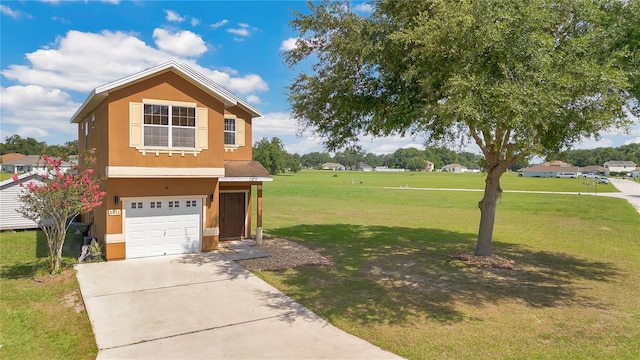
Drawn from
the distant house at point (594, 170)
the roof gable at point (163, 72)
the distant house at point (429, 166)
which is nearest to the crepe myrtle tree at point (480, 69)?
the roof gable at point (163, 72)

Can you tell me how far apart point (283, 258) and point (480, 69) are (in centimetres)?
948

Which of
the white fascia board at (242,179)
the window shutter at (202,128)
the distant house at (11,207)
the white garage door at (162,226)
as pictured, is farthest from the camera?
the distant house at (11,207)

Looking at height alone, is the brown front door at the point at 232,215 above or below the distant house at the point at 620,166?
below

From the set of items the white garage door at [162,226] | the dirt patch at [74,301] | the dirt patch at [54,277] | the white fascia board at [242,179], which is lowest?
the dirt patch at [74,301]

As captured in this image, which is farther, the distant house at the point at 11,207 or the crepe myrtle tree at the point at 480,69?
the distant house at the point at 11,207

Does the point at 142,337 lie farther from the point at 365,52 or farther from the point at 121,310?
the point at 365,52

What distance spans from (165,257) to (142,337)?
23.8 ft

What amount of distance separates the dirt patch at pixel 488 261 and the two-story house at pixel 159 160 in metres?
9.52

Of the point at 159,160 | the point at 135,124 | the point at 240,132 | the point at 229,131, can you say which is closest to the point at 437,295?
the point at 159,160

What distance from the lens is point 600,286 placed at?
11930mm

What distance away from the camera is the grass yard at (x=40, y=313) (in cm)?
741

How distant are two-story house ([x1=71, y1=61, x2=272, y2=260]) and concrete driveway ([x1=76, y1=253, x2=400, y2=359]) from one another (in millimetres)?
1967

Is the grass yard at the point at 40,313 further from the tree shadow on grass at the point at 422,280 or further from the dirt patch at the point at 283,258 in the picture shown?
the dirt patch at the point at 283,258

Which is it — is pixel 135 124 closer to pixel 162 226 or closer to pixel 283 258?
pixel 162 226
